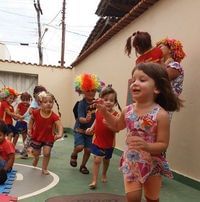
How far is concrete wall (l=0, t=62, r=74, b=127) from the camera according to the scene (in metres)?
14.3

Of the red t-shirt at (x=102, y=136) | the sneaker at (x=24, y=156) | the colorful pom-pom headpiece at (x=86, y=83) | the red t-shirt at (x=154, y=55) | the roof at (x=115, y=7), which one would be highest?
the roof at (x=115, y=7)

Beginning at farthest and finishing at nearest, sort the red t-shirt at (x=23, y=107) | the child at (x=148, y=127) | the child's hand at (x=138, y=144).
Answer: the red t-shirt at (x=23, y=107), the child at (x=148, y=127), the child's hand at (x=138, y=144)

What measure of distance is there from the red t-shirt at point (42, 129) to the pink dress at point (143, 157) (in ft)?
9.60

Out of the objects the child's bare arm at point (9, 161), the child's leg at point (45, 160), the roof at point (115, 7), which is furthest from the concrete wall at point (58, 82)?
the child's bare arm at point (9, 161)

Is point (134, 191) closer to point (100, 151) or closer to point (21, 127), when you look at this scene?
point (100, 151)

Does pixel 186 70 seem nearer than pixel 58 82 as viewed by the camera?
Yes

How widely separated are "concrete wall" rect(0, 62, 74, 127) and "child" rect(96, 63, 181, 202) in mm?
11649

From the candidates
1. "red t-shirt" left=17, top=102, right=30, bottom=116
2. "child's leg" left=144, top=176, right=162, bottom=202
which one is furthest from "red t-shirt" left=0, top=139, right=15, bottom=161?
"red t-shirt" left=17, top=102, right=30, bottom=116

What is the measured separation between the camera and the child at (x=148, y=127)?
2.64m

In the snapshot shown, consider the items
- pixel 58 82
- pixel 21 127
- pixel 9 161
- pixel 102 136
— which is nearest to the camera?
pixel 102 136

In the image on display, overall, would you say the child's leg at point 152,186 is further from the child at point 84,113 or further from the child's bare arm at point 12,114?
the child's bare arm at point 12,114

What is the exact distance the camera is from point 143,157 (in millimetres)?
2654

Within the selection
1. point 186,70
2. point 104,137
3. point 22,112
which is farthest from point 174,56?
point 22,112

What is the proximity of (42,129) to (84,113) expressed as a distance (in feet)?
2.13
